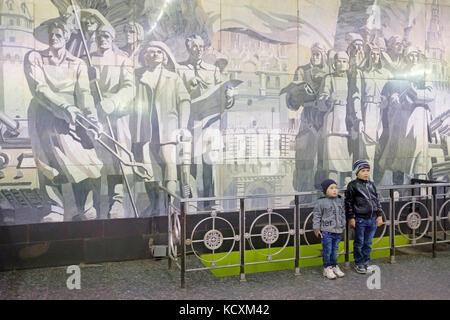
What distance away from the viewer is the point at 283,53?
632cm

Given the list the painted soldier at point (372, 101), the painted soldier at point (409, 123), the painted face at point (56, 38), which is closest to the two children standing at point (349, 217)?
the painted soldier at point (372, 101)

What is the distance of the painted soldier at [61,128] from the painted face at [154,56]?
0.85 metres

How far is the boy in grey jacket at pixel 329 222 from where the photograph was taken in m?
4.96

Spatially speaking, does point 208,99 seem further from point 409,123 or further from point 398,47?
point 409,123

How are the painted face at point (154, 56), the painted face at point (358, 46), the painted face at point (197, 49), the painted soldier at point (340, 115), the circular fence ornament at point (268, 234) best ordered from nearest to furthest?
the circular fence ornament at point (268, 234) → the painted face at point (154, 56) → the painted face at point (197, 49) → the painted soldier at point (340, 115) → the painted face at point (358, 46)

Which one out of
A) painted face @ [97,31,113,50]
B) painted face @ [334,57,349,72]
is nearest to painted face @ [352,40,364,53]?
painted face @ [334,57,349,72]

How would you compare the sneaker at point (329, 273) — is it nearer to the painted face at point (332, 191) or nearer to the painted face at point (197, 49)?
the painted face at point (332, 191)

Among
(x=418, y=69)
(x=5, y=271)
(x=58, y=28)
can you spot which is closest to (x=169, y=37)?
(x=58, y=28)

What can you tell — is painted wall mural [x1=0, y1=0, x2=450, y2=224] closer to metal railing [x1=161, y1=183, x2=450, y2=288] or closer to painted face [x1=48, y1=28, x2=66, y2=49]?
painted face [x1=48, y1=28, x2=66, y2=49]

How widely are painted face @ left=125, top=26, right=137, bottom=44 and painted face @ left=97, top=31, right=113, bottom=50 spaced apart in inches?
8.9

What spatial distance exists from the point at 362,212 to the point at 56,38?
4.49 meters

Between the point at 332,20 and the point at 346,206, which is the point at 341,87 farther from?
the point at 346,206

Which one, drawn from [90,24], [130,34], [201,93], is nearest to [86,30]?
[90,24]

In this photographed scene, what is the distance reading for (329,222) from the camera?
496 cm
